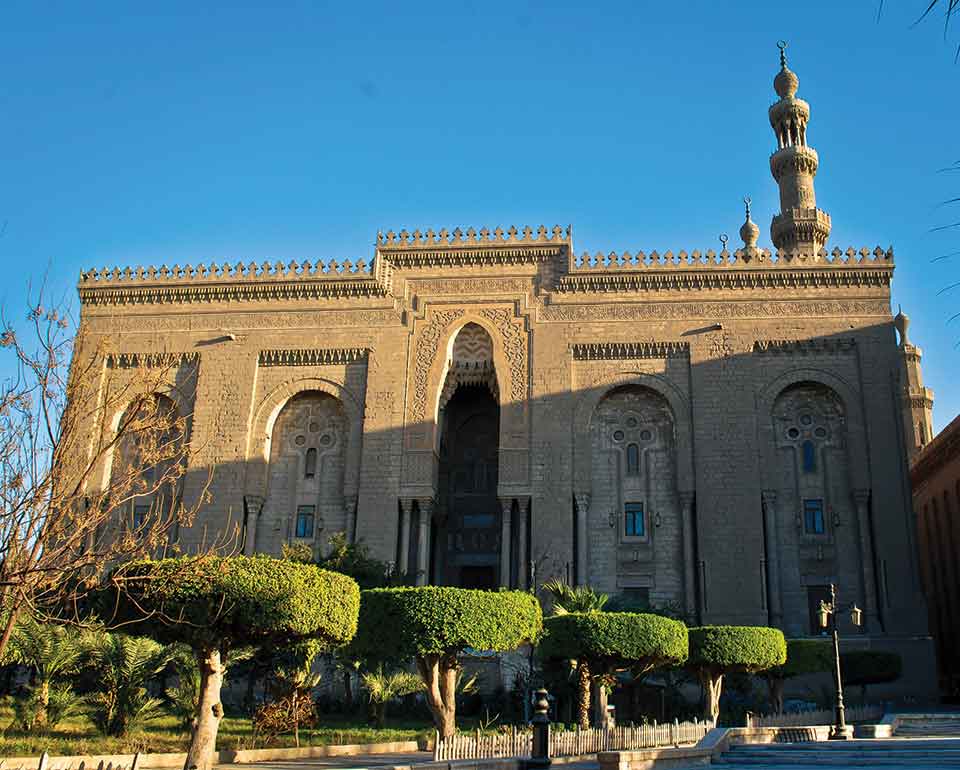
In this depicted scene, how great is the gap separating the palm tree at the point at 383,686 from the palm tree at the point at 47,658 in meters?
5.73

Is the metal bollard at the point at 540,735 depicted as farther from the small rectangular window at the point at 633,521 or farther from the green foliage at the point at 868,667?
the small rectangular window at the point at 633,521

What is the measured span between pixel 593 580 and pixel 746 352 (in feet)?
26.3

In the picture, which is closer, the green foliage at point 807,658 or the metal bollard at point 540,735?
the metal bollard at point 540,735

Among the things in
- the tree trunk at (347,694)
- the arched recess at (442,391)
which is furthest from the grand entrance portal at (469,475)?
the tree trunk at (347,694)

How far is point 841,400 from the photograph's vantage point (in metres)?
28.5

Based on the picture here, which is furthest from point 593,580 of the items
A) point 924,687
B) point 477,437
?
point 924,687

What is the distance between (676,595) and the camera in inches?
1085

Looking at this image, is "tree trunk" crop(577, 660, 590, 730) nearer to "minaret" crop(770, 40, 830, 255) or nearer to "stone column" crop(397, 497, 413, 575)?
"stone column" crop(397, 497, 413, 575)

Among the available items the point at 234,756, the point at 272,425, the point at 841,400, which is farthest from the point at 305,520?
the point at 841,400

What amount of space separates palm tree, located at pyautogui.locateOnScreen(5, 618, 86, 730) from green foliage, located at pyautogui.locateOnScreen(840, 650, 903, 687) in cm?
1715

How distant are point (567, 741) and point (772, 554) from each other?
Result: 1396 centimetres

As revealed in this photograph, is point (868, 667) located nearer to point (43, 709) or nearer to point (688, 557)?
point (688, 557)

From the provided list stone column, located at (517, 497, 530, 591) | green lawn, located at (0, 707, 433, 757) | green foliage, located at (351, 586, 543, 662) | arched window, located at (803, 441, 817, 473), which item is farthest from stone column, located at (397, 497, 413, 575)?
arched window, located at (803, 441, 817, 473)

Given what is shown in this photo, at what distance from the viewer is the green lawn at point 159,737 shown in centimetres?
1492
